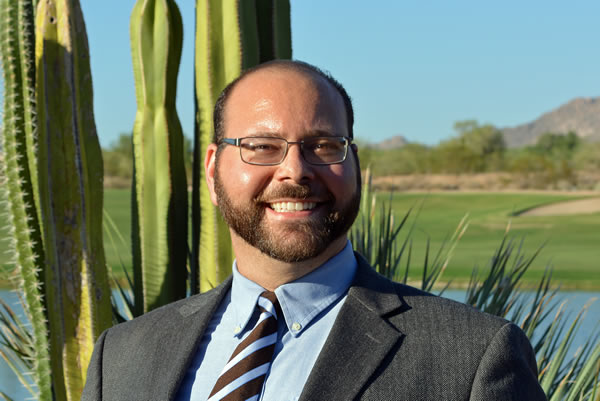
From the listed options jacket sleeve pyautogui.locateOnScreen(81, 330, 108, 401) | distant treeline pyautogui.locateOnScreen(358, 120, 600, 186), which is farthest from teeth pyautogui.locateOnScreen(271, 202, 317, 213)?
distant treeline pyautogui.locateOnScreen(358, 120, 600, 186)

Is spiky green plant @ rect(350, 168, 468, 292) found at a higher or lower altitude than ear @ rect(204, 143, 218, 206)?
lower

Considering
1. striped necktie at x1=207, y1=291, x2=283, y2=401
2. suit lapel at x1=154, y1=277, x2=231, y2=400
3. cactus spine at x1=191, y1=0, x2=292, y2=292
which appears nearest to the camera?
striped necktie at x1=207, y1=291, x2=283, y2=401

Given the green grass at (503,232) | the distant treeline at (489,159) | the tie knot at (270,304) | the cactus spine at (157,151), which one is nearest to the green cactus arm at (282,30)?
the cactus spine at (157,151)

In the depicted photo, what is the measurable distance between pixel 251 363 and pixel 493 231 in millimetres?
→ 24715

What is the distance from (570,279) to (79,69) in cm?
1540

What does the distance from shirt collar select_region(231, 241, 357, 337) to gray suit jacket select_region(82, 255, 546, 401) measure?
0.13 feet

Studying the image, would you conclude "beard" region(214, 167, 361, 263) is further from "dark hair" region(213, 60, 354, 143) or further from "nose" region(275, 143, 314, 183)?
"dark hair" region(213, 60, 354, 143)

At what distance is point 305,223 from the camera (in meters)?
1.36

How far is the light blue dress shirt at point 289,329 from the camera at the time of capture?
137 cm

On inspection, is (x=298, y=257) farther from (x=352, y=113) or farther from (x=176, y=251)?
(x=176, y=251)

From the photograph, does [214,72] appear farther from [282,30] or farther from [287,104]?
[287,104]

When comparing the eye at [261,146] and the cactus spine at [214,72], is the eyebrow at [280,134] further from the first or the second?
the cactus spine at [214,72]

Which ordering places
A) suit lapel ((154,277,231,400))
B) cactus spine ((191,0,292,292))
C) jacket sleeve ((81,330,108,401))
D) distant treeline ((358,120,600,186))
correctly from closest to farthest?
suit lapel ((154,277,231,400)) → jacket sleeve ((81,330,108,401)) → cactus spine ((191,0,292,292)) → distant treeline ((358,120,600,186))

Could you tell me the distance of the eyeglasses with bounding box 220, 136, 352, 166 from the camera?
1397mm
